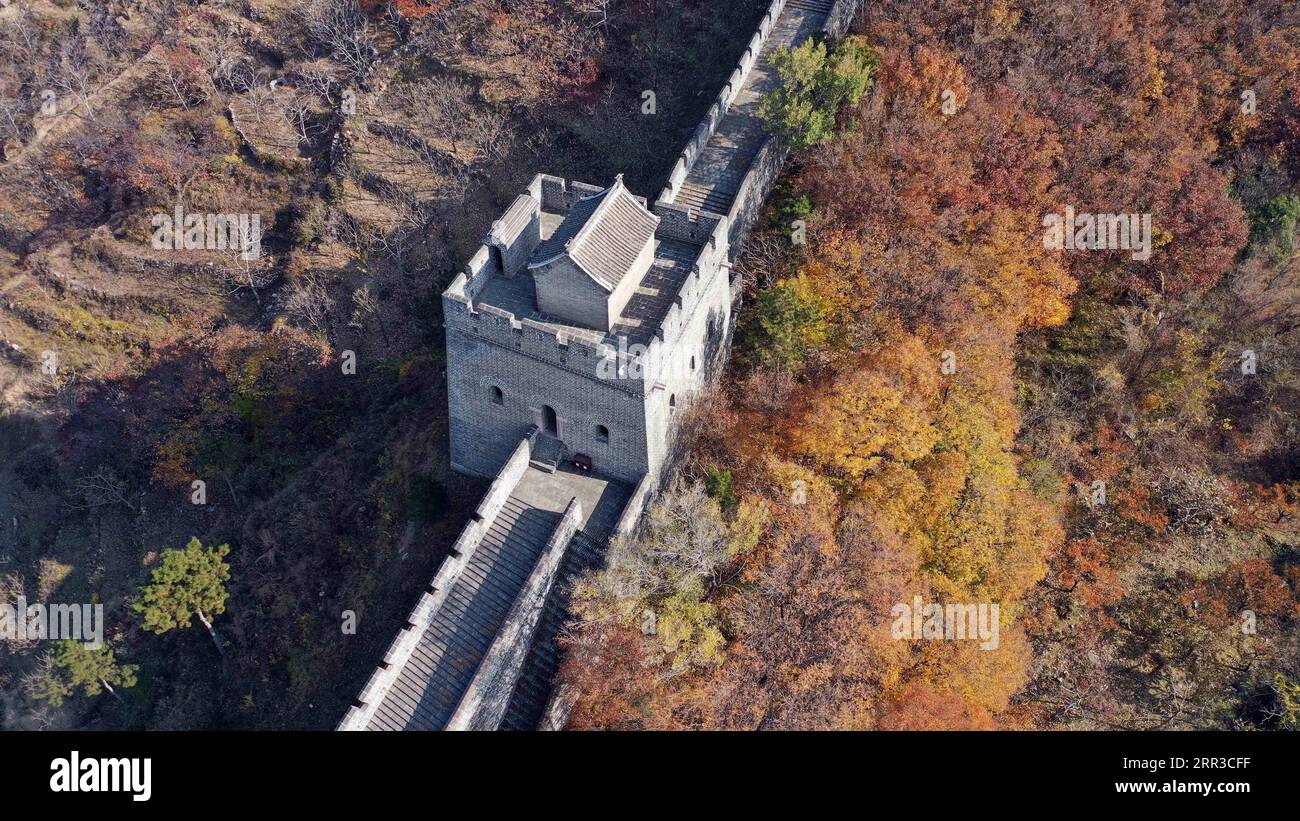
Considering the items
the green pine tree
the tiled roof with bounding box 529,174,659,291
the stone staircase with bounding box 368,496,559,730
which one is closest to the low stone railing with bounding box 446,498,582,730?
the stone staircase with bounding box 368,496,559,730

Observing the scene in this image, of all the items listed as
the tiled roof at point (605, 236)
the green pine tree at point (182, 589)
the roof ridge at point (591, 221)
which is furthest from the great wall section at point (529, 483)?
the green pine tree at point (182, 589)

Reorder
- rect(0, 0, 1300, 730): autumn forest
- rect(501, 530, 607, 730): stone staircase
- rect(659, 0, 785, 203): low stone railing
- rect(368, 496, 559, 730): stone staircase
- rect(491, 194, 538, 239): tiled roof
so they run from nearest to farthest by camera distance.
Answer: rect(368, 496, 559, 730): stone staircase → rect(501, 530, 607, 730): stone staircase → rect(0, 0, 1300, 730): autumn forest → rect(491, 194, 538, 239): tiled roof → rect(659, 0, 785, 203): low stone railing

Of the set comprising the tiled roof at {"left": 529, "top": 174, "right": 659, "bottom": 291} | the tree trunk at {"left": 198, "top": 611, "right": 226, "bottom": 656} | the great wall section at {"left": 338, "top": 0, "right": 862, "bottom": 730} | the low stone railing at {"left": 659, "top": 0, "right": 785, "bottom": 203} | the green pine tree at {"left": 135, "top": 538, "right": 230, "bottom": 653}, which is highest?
the low stone railing at {"left": 659, "top": 0, "right": 785, "bottom": 203}

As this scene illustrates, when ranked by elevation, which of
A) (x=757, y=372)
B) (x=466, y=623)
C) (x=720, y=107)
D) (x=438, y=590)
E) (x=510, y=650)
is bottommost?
(x=510, y=650)

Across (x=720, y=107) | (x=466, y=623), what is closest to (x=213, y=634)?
(x=466, y=623)

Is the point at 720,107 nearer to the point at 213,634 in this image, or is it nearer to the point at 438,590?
the point at 438,590

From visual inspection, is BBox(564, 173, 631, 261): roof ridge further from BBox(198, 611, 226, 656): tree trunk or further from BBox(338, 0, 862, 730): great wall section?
BBox(198, 611, 226, 656): tree trunk
